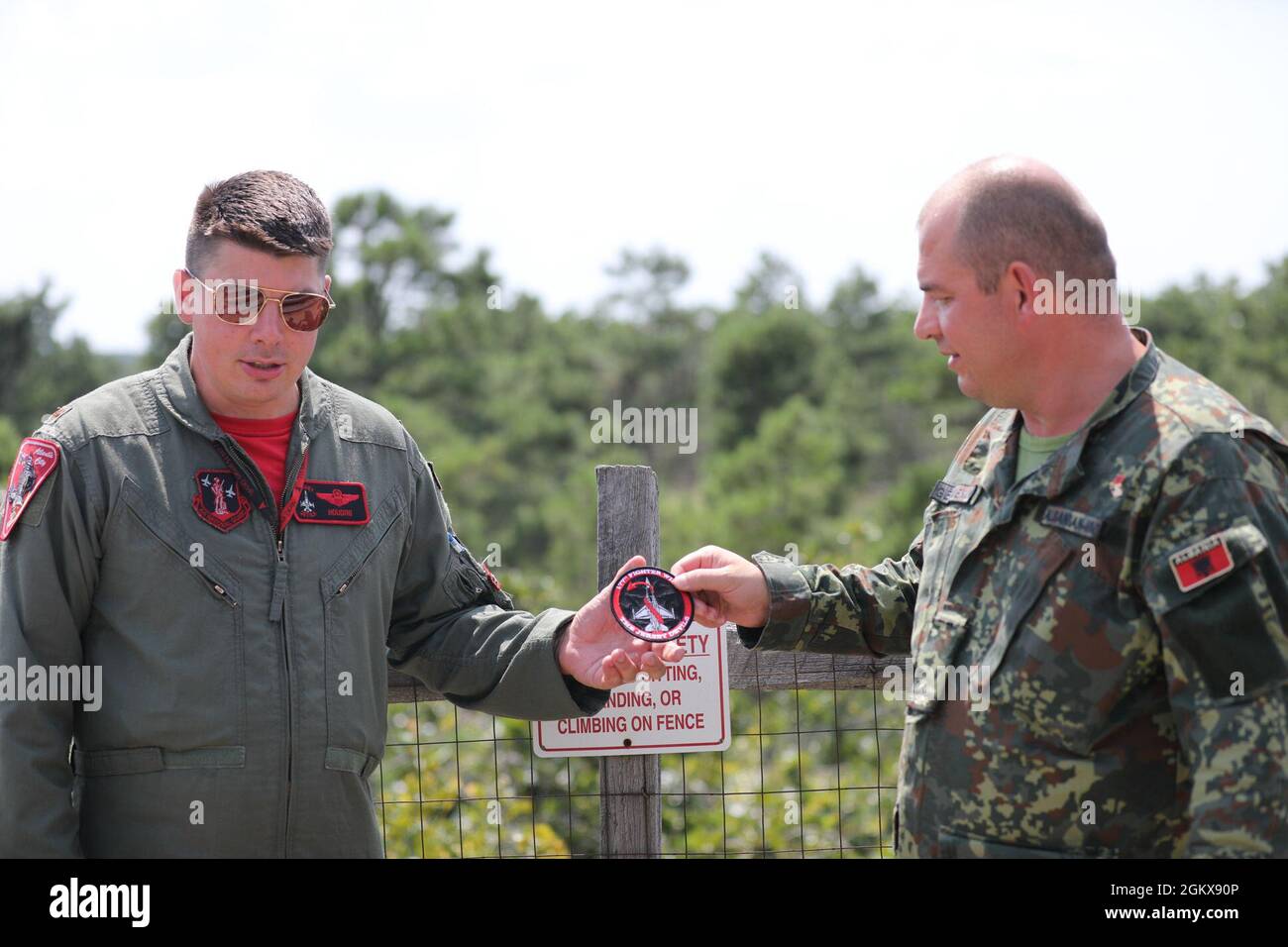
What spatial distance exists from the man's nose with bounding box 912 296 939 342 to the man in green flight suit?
113 cm

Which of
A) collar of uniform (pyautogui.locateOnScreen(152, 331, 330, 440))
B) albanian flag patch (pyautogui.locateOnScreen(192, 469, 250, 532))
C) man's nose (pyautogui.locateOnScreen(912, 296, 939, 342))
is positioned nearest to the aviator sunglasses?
collar of uniform (pyautogui.locateOnScreen(152, 331, 330, 440))

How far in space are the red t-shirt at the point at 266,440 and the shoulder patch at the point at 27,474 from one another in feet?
1.36

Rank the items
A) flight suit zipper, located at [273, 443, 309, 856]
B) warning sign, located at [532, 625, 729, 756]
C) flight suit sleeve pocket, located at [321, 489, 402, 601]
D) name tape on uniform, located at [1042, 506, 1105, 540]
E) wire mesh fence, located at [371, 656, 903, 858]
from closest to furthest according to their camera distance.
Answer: name tape on uniform, located at [1042, 506, 1105, 540], flight suit zipper, located at [273, 443, 309, 856], flight suit sleeve pocket, located at [321, 489, 402, 601], warning sign, located at [532, 625, 729, 756], wire mesh fence, located at [371, 656, 903, 858]

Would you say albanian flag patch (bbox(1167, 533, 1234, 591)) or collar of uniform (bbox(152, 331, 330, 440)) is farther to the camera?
collar of uniform (bbox(152, 331, 330, 440))

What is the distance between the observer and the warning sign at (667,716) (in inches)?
153

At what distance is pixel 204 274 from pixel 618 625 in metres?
1.43

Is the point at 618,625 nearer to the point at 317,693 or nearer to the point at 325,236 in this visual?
the point at 317,693

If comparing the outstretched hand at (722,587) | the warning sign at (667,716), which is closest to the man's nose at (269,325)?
the outstretched hand at (722,587)

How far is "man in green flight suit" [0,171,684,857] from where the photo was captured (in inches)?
114

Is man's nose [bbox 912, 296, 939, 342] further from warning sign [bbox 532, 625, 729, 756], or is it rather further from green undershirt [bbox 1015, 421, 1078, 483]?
warning sign [bbox 532, 625, 729, 756]

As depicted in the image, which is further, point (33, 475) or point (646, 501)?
point (646, 501)

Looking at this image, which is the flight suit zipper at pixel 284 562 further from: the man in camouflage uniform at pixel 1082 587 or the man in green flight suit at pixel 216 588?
the man in camouflage uniform at pixel 1082 587

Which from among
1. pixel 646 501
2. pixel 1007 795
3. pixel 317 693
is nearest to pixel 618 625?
pixel 646 501
